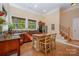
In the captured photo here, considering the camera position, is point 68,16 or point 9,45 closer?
point 9,45

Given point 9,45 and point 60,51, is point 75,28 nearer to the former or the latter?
point 60,51

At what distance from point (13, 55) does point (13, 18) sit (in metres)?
0.74

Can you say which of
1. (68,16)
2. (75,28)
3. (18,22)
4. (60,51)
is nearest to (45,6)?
(68,16)

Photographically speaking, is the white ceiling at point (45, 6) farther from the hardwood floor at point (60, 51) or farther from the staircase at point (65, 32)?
the hardwood floor at point (60, 51)

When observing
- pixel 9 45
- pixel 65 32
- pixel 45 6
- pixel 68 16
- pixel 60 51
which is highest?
pixel 45 6

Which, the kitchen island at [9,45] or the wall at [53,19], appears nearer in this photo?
the kitchen island at [9,45]

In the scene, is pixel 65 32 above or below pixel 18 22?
below

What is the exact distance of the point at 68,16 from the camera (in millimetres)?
2084

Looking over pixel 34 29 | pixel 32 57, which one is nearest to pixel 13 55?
pixel 32 57

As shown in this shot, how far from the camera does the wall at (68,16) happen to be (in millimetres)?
2051

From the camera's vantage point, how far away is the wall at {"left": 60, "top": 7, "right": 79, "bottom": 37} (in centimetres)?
205

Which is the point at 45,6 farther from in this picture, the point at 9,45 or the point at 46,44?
the point at 9,45

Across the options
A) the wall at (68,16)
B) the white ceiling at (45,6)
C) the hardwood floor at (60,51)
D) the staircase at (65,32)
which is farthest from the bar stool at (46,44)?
the white ceiling at (45,6)

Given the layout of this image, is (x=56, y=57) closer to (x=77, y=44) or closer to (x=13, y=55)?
(x=77, y=44)
